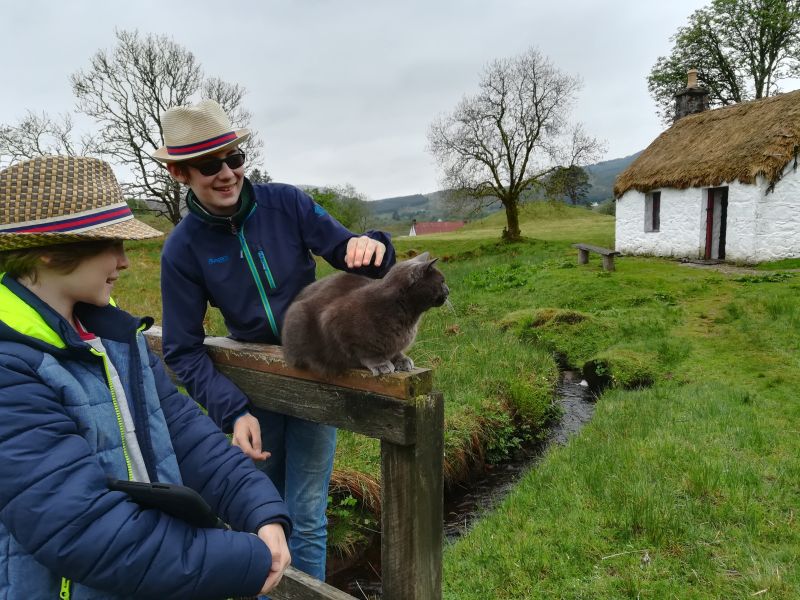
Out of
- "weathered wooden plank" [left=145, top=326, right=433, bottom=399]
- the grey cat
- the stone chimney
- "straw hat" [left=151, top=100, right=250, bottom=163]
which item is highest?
the stone chimney

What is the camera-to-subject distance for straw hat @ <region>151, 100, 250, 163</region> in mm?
2418

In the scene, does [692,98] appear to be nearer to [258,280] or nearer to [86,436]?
[258,280]

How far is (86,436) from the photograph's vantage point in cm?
163

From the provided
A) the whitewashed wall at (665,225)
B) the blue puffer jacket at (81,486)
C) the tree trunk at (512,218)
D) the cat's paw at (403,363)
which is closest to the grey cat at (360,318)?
the cat's paw at (403,363)

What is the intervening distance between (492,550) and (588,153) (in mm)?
29779

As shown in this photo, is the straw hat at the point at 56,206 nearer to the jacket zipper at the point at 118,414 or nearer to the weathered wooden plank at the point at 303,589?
the jacket zipper at the point at 118,414

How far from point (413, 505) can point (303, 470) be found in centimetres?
96

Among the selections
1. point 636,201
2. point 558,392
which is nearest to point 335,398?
point 558,392

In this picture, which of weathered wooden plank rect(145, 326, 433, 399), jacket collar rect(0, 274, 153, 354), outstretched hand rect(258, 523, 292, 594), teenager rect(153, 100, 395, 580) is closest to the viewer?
jacket collar rect(0, 274, 153, 354)

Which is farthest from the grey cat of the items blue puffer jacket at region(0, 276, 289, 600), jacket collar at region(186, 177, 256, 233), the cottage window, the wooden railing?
the cottage window

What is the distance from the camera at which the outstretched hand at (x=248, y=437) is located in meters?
2.45

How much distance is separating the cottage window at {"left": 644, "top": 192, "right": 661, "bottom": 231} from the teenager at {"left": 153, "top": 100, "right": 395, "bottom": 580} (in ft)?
81.0

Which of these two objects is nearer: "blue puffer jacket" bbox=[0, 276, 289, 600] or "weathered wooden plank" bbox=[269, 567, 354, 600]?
"blue puffer jacket" bbox=[0, 276, 289, 600]

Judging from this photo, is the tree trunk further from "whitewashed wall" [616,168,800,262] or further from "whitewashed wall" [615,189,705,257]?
"whitewashed wall" [616,168,800,262]
